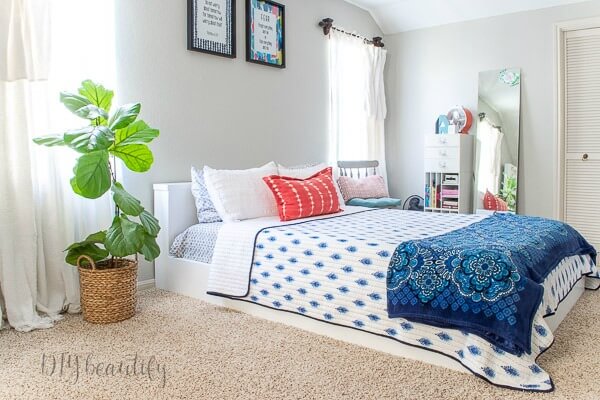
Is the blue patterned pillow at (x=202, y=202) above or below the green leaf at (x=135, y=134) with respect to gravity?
below

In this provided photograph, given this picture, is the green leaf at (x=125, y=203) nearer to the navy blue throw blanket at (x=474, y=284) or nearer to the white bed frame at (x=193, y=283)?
the white bed frame at (x=193, y=283)

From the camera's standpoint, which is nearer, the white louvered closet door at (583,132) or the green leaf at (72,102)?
the green leaf at (72,102)

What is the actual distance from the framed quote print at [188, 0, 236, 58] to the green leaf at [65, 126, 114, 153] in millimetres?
1315

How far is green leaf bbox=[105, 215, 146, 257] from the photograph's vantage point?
2.54 metres

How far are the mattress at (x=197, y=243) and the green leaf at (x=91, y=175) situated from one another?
0.79 metres

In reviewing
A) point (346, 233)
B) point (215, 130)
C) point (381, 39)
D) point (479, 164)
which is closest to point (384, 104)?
point (381, 39)

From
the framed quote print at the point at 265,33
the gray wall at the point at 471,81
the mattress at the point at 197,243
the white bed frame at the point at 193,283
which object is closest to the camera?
the white bed frame at the point at 193,283

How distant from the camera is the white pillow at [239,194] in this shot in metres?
3.19

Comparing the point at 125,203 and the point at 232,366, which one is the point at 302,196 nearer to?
the point at 125,203

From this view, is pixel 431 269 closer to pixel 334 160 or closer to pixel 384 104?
pixel 334 160

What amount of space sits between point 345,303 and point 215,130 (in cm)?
194

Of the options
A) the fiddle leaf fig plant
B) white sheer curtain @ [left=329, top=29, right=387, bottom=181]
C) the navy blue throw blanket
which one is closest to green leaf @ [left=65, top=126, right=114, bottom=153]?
the fiddle leaf fig plant

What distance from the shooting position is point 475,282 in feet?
6.44

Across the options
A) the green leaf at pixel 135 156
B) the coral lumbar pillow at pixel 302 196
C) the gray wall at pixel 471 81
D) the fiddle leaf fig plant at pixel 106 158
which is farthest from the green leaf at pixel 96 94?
the gray wall at pixel 471 81
